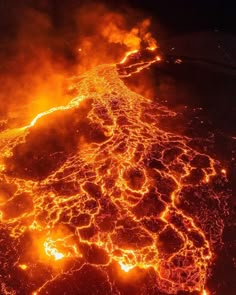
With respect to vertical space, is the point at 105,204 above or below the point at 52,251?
above

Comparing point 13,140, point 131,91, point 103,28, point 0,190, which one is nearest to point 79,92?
point 131,91

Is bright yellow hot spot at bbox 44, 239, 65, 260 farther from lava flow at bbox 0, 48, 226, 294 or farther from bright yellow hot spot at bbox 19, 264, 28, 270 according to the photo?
bright yellow hot spot at bbox 19, 264, 28, 270

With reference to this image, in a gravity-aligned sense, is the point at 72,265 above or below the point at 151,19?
below

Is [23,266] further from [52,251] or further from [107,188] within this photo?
[107,188]

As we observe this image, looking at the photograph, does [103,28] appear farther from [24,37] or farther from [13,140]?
[13,140]

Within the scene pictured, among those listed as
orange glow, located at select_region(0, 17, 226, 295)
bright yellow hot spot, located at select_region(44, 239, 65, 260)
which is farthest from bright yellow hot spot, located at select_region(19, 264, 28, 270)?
bright yellow hot spot, located at select_region(44, 239, 65, 260)

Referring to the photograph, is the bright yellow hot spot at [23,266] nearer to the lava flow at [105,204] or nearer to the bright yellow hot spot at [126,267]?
the lava flow at [105,204]

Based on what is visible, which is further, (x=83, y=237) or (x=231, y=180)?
(x=231, y=180)

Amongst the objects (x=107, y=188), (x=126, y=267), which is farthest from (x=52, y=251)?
(x=107, y=188)

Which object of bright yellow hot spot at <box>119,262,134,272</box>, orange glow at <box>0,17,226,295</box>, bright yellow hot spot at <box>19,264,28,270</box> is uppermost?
orange glow at <box>0,17,226,295</box>
